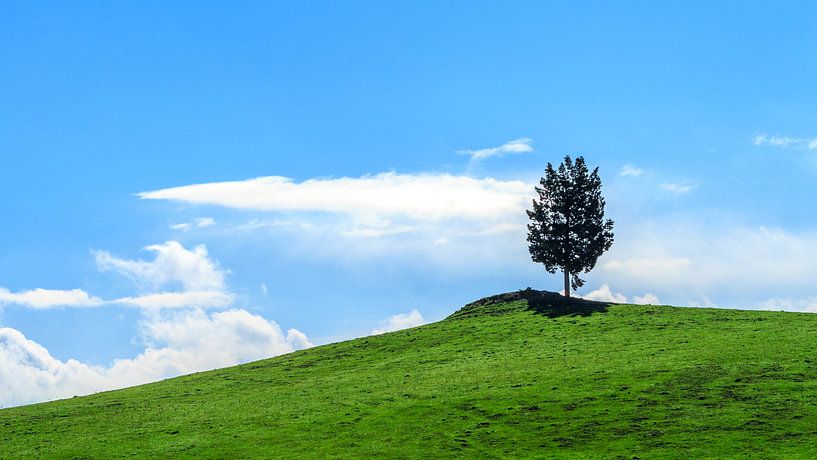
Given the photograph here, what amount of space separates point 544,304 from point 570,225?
11.7 metres

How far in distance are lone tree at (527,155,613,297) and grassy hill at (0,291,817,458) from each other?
12.9 m

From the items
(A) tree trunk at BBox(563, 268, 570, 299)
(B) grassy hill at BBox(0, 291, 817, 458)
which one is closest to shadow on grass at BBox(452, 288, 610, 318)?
(A) tree trunk at BBox(563, 268, 570, 299)

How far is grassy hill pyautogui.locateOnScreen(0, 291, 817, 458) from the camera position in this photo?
5059cm

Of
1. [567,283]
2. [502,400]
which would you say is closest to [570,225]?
[567,283]

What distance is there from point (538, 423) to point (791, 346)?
27.5 meters

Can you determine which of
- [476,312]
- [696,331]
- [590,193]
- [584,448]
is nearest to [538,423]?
[584,448]

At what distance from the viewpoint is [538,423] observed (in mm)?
53938

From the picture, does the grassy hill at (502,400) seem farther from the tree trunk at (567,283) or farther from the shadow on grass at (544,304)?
the tree trunk at (567,283)

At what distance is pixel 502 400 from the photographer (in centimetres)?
5994

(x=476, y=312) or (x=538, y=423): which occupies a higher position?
(x=476, y=312)

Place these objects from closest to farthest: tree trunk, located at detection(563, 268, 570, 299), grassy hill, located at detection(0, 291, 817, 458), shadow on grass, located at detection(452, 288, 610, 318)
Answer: grassy hill, located at detection(0, 291, 817, 458), shadow on grass, located at detection(452, 288, 610, 318), tree trunk, located at detection(563, 268, 570, 299)

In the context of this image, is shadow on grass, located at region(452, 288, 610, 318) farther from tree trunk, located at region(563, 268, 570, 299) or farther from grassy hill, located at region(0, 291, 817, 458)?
grassy hill, located at region(0, 291, 817, 458)

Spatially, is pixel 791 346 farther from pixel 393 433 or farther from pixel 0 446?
pixel 0 446

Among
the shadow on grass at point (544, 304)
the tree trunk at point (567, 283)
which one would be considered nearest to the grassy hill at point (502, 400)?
the shadow on grass at point (544, 304)
